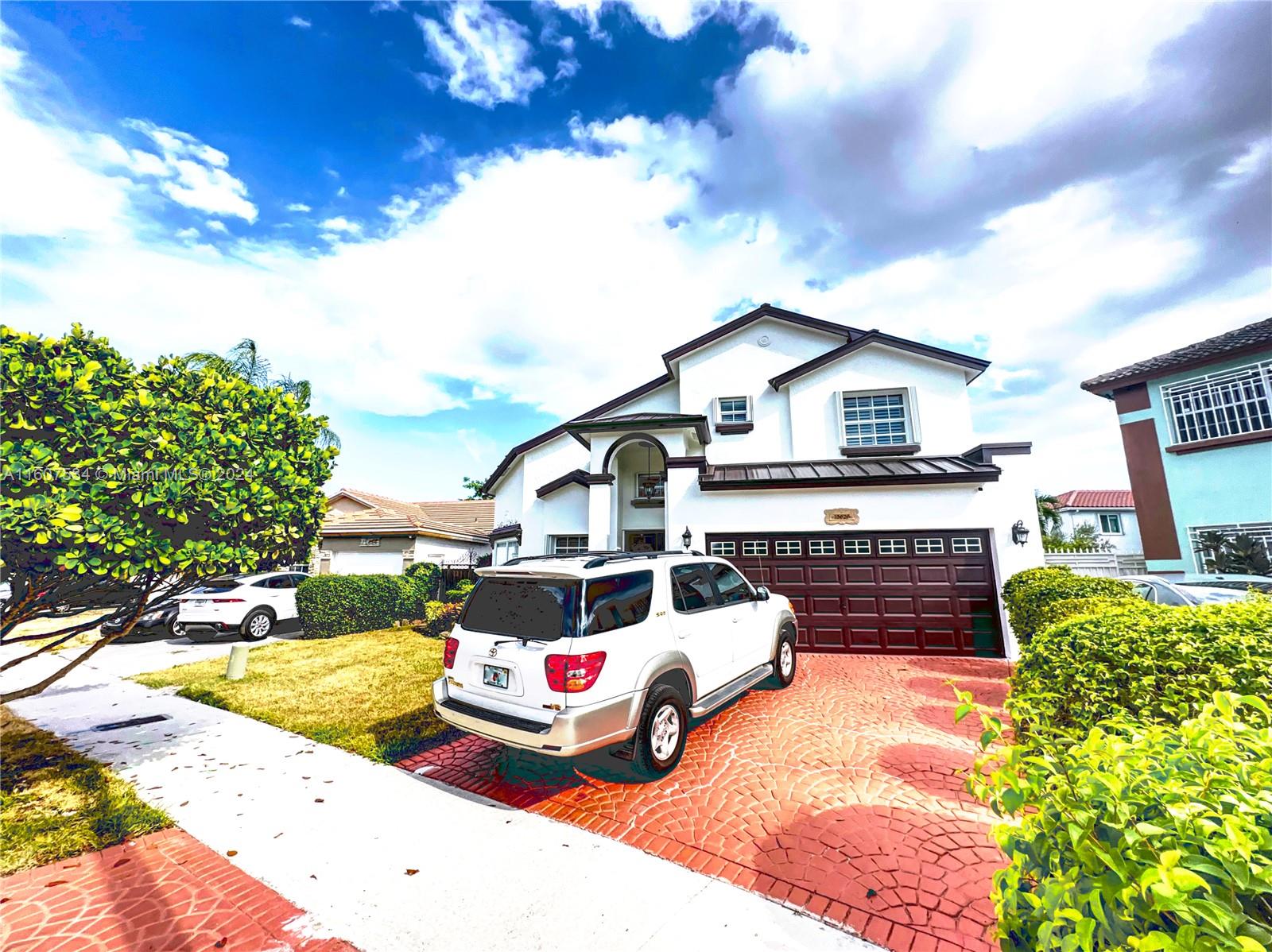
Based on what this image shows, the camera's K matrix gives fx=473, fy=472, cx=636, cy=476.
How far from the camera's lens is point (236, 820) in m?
4.17

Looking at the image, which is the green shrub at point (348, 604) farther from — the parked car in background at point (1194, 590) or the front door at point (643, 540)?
the parked car in background at point (1194, 590)

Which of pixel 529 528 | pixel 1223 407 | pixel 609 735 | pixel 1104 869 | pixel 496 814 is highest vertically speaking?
pixel 1223 407

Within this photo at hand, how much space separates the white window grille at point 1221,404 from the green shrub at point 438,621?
2156cm

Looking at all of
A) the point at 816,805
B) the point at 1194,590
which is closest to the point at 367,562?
the point at 816,805

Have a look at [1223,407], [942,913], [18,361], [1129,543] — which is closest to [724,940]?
[942,913]

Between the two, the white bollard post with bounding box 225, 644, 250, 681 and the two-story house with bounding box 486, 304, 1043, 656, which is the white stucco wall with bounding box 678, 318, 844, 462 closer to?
the two-story house with bounding box 486, 304, 1043, 656

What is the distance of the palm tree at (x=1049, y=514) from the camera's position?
1211 inches

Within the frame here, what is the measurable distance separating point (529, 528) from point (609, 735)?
11465 millimetres

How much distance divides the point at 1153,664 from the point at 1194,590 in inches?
337

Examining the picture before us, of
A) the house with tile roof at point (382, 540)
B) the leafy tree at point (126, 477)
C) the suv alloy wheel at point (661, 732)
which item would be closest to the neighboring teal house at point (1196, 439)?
the suv alloy wheel at point (661, 732)

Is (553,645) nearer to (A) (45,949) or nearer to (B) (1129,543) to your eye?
(A) (45,949)

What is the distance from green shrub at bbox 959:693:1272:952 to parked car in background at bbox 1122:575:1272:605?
8580 millimetres

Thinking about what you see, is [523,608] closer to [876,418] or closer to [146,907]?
[146,907]

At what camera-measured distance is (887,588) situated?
394 inches
